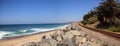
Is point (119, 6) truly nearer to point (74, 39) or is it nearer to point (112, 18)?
point (112, 18)

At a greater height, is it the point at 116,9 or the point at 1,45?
the point at 116,9

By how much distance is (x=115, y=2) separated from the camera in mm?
38156

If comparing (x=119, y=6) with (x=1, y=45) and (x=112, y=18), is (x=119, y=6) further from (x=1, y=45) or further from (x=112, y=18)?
(x=1, y=45)

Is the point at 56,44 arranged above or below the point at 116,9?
below

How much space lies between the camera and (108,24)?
1538 inches

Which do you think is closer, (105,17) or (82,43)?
(82,43)

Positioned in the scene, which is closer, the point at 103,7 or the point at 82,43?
the point at 82,43

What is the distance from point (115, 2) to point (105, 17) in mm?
3219

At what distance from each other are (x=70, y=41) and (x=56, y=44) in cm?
88

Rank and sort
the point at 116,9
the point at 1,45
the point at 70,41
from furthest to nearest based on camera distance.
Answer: the point at 116,9
the point at 1,45
the point at 70,41

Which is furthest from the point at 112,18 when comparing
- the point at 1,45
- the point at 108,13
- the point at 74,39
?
the point at 74,39

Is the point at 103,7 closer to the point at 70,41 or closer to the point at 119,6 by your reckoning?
the point at 119,6

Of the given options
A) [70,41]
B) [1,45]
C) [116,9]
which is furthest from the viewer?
[116,9]

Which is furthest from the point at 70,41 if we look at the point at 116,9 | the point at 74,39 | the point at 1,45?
the point at 116,9
